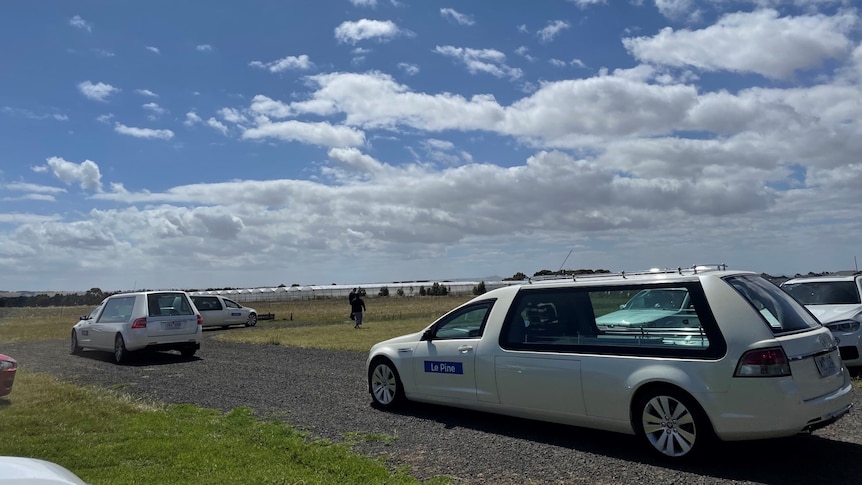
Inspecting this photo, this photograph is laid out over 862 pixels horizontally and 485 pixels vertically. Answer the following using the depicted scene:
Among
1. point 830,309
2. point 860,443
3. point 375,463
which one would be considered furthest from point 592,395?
point 830,309

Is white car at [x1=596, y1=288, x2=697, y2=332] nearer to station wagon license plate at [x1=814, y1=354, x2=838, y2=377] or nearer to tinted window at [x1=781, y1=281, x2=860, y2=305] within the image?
station wagon license plate at [x1=814, y1=354, x2=838, y2=377]

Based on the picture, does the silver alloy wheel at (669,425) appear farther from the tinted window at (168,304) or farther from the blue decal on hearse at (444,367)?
the tinted window at (168,304)

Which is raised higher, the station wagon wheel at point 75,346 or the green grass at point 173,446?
the station wagon wheel at point 75,346

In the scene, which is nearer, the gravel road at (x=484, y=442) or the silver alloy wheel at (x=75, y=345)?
the gravel road at (x=484, y=442)

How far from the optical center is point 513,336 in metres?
7.83

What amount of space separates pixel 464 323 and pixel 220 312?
25324 millimetres

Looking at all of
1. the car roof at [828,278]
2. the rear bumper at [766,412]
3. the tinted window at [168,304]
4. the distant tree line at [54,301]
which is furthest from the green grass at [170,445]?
the distant tree line at [54,301]

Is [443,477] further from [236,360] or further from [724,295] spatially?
[236,360]

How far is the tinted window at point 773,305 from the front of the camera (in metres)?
6.36

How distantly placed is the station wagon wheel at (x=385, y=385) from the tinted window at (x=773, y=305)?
175 inches

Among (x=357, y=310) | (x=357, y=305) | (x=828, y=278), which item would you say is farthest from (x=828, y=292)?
(x=357, y=305)

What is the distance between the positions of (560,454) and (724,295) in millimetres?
2188

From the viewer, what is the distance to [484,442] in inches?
288

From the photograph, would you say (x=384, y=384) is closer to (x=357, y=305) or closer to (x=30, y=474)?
(x=30, y=474)
